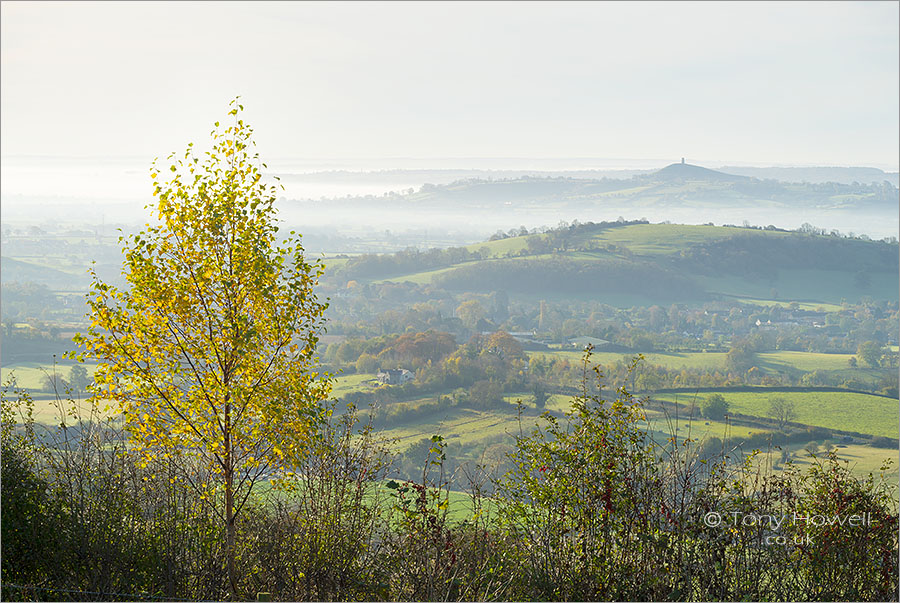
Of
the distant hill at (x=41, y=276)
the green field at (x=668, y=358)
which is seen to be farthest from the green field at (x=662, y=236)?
the distant hill at (x=41, y=276)

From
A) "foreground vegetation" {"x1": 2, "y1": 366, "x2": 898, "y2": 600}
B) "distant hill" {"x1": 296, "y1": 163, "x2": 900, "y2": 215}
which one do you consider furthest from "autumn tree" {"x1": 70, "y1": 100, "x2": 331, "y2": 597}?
"distant hill" {"x1": 296, "y1": 163, "x2": 900, "y2": 215}

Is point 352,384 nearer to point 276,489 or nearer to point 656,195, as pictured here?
point 276,489

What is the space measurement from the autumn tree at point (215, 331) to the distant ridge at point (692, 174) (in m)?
118

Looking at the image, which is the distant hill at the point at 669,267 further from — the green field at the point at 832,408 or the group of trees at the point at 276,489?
the group of trees at the point at 276,489

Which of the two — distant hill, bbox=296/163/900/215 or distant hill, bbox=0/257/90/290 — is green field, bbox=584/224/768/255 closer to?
distant hill, bbox=296/163/900/215

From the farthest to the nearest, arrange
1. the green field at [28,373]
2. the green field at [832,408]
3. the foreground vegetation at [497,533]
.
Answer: the green field at [28,373], the green field at [832,408], the foreground vegetation at [497,533]

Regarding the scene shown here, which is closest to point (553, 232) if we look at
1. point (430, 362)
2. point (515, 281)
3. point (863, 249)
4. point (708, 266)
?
point (515, 281)

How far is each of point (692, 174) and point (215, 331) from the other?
122 metres

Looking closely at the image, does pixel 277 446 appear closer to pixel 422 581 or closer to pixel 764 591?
pixel 422 581

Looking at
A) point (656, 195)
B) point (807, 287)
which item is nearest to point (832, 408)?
point (807, 287)

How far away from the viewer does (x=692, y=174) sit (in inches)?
4609

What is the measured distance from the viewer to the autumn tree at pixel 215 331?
4.45 m

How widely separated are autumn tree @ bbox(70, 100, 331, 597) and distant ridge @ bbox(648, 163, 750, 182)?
388 ft

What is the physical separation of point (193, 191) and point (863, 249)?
281ft
